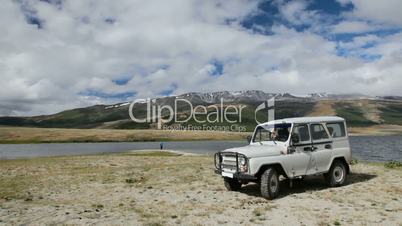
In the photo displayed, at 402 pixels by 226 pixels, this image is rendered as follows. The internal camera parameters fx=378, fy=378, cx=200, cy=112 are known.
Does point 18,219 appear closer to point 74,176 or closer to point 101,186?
point 101,186

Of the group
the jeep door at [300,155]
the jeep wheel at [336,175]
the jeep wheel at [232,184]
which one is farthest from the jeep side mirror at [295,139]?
the jeep wheel at [232,184]

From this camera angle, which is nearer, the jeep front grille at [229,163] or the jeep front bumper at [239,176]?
the jeep front bumper at [239,176]

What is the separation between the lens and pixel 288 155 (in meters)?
16.4

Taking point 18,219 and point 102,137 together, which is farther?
point 102,137

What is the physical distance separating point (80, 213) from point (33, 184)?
31.4 ft

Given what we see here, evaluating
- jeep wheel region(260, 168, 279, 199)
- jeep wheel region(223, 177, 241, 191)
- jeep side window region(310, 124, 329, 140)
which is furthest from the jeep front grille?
jeep side window region(310, 124, 329, 140)

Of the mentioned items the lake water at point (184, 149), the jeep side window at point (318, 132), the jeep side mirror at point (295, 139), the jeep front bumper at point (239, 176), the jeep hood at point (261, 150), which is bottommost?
the lake water at point (184, 149)

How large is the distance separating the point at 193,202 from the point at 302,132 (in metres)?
5.90

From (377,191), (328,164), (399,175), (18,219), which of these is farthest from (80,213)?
(399,175)

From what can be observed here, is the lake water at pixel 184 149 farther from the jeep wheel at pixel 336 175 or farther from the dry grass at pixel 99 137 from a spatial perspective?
the dry grass at pixel 99 137

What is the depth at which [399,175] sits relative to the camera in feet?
70.8

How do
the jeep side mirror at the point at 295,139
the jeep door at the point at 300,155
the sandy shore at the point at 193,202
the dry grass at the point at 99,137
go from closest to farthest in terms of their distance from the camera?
the sandy shore at the point at 193,202
the jeep door at the point at 300,155
the jeep side mirror at the point at 295,139
the dry grass at the point at 99,137

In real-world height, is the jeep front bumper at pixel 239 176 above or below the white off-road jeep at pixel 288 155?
below

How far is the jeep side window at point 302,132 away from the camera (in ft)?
56.0
